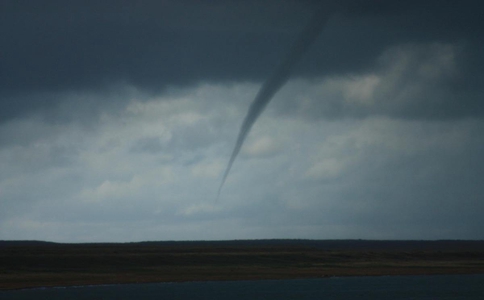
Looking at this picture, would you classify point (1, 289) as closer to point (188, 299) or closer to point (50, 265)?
point (188, 299)

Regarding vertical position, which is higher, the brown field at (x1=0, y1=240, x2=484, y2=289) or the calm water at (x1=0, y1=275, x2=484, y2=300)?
the brown field at (x1=0, y1=240, x2=484, y2=289)

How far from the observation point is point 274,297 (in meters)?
61.3

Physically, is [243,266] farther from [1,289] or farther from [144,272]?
[1,289]

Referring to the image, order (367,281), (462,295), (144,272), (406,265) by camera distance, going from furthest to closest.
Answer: (406,265) → (144,272) → (367,281) → (462,295)

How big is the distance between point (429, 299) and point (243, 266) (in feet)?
132

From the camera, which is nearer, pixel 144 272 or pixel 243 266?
pixel 144 272

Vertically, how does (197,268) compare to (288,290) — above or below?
above

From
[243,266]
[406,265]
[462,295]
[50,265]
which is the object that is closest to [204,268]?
[243,266]

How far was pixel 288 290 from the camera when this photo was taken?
68312 mm

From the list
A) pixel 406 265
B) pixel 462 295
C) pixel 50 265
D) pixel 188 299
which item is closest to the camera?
pixel 188 299

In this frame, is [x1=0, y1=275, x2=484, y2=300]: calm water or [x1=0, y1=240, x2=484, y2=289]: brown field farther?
[x1=0, y1=240, x2=484, y2=289]: brown field

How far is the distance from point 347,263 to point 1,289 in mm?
54751

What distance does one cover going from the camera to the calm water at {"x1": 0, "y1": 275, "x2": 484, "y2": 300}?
6216 centimetres

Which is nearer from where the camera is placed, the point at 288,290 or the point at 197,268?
the point at 288,290
